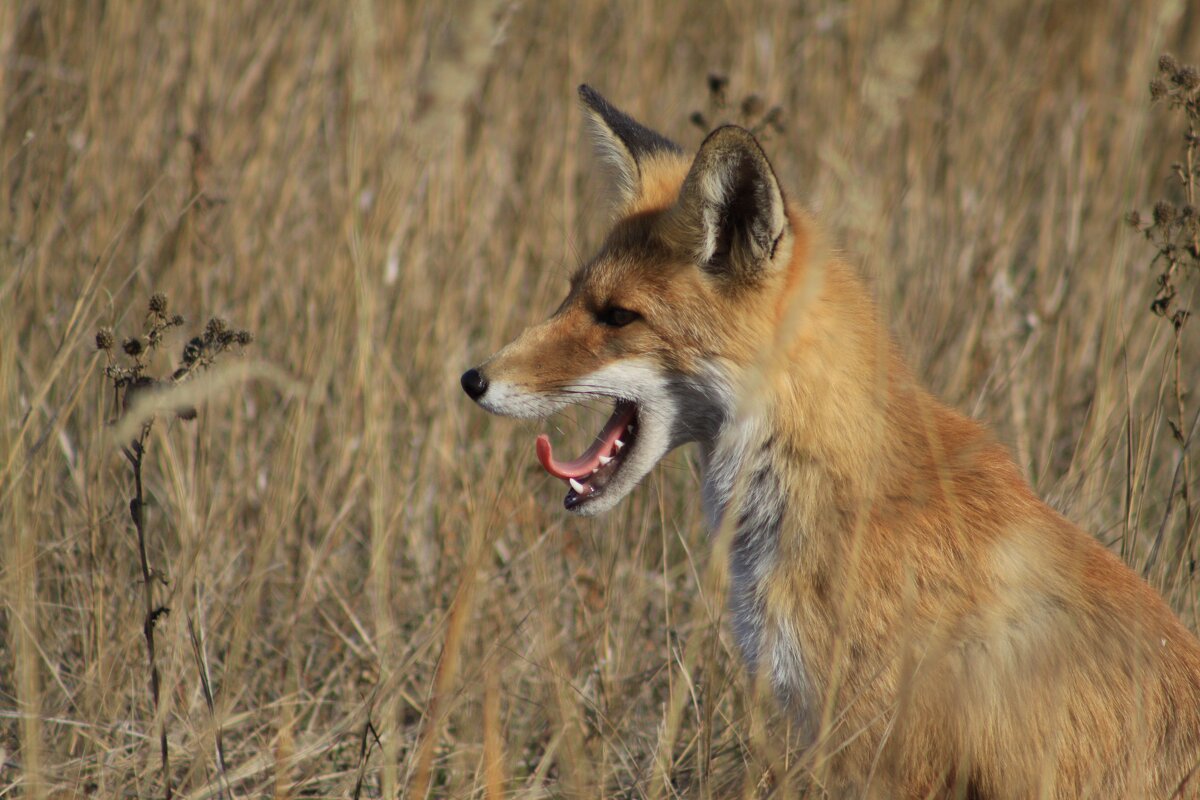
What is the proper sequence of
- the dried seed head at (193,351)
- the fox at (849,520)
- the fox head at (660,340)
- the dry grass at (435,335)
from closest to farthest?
the fox at (849,520) → the dried seed head at (193,351) → the fox head at (660,340) → the dry grass at (435,335)

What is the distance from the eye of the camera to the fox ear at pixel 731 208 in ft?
9.05

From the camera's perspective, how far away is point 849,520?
110 inches

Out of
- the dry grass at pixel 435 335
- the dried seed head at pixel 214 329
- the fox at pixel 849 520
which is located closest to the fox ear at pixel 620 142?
the fox at pixel 849 520

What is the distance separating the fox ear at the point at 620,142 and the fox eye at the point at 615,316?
53cm

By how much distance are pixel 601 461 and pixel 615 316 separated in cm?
41

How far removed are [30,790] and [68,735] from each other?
2.55 feet

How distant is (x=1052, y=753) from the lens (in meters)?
2.54

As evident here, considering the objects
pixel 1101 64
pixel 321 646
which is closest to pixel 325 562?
pixel 321 646

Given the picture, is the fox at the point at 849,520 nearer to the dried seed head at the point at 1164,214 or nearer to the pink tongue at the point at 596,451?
the pink tongue at the point at 596,451

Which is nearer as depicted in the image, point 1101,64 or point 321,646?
point 321,646

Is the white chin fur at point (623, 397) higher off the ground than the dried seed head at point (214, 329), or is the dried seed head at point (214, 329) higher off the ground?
the dried seed head at point (214, 329)

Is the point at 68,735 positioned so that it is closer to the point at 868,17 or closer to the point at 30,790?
the point at 30,790

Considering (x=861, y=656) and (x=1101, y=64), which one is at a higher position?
(x=1101, y=64)

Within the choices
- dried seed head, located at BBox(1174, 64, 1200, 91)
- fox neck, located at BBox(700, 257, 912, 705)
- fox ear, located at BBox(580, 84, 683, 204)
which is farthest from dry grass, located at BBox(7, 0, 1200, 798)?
dried seed head, located at BBox(1174, 64, 1200, 91)
